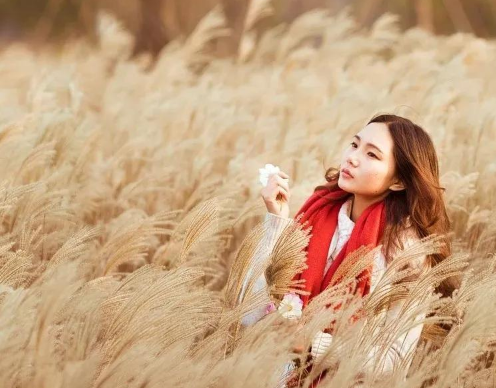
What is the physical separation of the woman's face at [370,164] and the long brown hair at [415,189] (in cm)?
3

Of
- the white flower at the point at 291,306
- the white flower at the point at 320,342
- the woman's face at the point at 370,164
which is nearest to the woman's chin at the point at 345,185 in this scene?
the woman's face at the point at 370,164

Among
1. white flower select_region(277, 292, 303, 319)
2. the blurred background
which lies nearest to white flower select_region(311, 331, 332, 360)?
Result: white flower select_region(277, 292, 303, 319)

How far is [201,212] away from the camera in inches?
97.6

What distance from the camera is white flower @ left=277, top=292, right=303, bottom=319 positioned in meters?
2.31

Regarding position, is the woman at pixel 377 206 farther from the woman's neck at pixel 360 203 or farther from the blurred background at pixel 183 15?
the blurred background at pixel 183 15

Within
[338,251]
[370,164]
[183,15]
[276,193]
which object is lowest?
[338,251]

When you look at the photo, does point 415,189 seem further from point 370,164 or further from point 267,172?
point 267,172

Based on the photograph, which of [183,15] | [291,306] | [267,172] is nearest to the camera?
[291,306]

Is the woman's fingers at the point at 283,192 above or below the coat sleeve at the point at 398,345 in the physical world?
above

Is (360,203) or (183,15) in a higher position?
(183,15)

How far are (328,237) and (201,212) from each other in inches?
18.4

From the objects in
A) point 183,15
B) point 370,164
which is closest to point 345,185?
point 370,164

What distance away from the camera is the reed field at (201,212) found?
1.91 metres

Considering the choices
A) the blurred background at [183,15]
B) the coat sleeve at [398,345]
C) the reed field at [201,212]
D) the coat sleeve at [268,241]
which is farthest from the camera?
the blurred background at [183,15]
